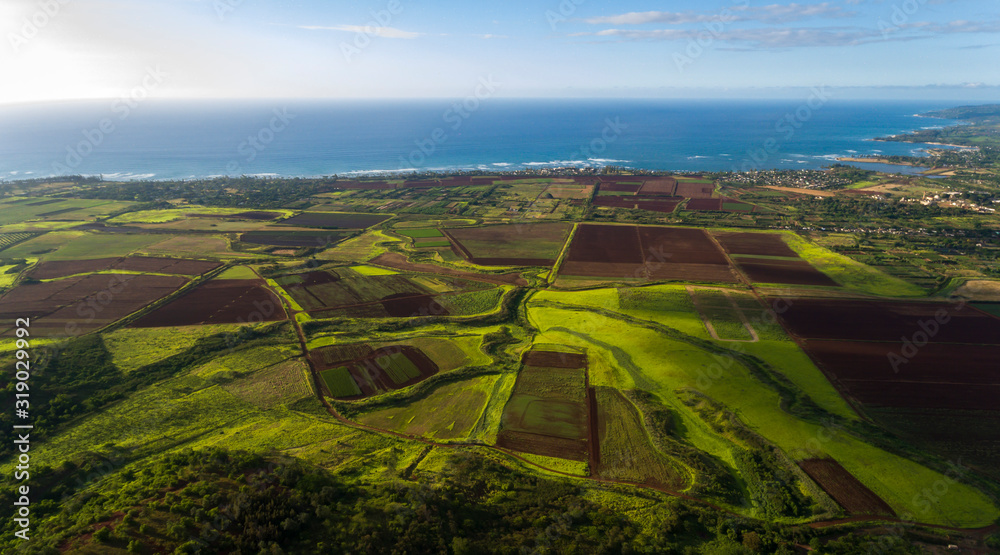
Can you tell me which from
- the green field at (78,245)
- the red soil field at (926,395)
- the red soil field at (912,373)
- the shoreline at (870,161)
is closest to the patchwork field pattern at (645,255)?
the red soil field at (912,373)

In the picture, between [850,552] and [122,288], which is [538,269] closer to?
[850,552]

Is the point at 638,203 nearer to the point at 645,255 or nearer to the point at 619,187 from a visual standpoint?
the point at 619,187

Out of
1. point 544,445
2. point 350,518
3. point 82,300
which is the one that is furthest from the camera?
point 82,300

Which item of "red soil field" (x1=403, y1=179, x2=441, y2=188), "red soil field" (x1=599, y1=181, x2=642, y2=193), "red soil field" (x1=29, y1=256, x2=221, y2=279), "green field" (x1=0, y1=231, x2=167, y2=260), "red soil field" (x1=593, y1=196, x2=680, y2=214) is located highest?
"red soil field" (x1=599, y1=181, x2=642, y2=193)

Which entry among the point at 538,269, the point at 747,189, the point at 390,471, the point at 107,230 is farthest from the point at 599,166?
the point at 390,471

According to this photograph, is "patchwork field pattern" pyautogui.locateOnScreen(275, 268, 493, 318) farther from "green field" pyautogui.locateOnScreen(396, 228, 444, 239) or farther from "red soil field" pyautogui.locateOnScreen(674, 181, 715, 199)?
"red soil field" pyautogui.locateOnScreen(674, 181, 715, 199)

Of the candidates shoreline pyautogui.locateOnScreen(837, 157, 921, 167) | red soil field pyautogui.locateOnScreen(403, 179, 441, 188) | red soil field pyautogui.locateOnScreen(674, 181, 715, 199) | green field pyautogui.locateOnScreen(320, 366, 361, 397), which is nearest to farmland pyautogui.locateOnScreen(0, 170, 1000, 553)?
green field pyautogui.locateOnScreen(320, 366, 361, 397)

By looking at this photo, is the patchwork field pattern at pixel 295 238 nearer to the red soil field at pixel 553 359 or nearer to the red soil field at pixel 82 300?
the red soil field at pixel 82 300

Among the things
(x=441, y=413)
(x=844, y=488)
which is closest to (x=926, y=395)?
(x=844, y=488)
